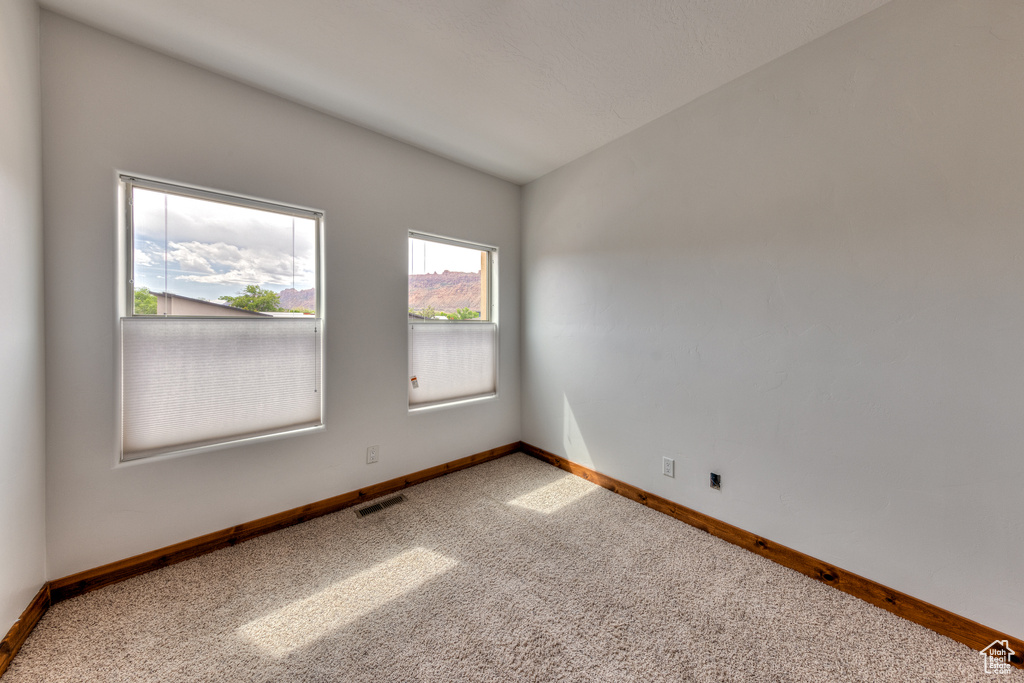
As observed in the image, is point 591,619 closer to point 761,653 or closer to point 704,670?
point 704,670

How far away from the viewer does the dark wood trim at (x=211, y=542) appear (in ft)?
5.61

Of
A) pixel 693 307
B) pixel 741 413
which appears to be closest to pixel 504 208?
pixel 693 307

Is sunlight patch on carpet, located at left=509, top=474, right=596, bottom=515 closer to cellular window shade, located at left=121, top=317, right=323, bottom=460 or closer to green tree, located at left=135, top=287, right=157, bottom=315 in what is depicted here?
cellular window shade, located at left=121, top=317, right=323, bottom=460

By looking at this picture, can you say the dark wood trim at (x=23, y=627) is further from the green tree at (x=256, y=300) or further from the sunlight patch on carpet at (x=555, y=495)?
the sunlight patch on carpet at (x=555, y=495)

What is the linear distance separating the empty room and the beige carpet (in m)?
0.02

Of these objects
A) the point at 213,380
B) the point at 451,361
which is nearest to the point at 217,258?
the point at 213,380

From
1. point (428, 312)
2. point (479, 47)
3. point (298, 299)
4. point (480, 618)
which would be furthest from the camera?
point (428, 312)

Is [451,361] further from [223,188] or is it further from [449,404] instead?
[223,188]

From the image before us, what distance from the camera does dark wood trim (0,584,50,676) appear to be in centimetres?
134

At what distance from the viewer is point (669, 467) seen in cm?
244

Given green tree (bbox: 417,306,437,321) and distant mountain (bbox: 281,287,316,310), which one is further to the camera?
green tree (bbox: 417,306,437,321)

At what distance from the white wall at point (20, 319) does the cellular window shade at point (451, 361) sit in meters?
1.85

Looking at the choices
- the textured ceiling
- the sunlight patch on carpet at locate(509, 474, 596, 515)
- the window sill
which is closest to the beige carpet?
the sunlight patch on carpet at locate(509, 474, 596, 515)

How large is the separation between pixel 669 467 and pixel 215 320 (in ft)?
9.70
